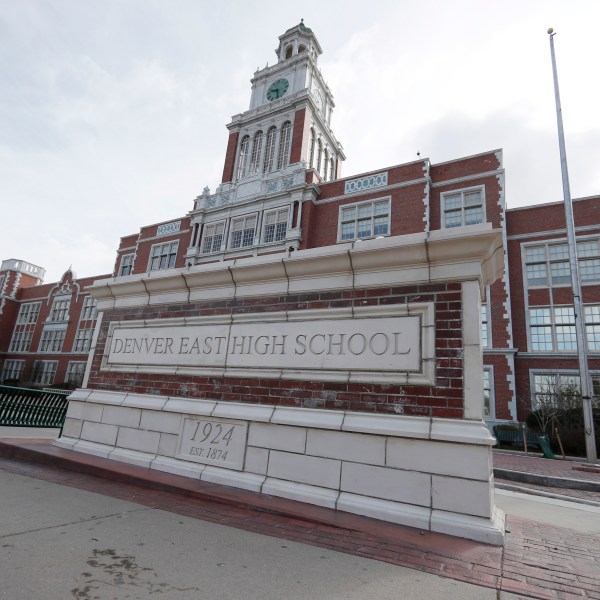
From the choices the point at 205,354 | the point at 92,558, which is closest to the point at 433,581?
the point at 92,558

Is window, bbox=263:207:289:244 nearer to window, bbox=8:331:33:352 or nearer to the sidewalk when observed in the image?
the sidewalk

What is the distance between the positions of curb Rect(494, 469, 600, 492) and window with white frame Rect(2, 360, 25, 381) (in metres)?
44.4

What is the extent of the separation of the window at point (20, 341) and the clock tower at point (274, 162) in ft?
87.9

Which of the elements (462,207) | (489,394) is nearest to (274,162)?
(462,207)

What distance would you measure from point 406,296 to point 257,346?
175cm

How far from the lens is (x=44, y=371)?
37719 mm

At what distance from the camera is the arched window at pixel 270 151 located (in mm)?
25953

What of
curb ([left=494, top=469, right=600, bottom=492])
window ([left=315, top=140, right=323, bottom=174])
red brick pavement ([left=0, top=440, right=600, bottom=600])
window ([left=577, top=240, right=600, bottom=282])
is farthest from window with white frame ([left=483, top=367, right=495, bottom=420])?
window ([left=315, top=140, right=323, bottom=174])

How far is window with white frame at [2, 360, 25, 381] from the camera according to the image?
130 ft

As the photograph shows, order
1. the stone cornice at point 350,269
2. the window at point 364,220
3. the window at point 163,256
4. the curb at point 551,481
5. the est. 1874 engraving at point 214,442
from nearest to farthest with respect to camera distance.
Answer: the stone cornice at point 350,269 → the est. 1874 engraving at point 214,442 → the curb at point 551,481 → the window at point 364,220 → the window at point 163,256

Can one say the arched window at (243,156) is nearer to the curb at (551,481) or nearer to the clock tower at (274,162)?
the clock tower at (274,162)

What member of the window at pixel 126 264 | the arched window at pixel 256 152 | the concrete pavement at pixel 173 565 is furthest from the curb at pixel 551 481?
the window at pixel 126 264

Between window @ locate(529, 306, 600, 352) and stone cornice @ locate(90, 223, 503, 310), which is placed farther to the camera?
window @ locate(529, 306, 600, 352)

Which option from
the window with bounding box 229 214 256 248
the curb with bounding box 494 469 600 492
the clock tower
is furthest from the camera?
the window with bounding box 229 214 256 248
